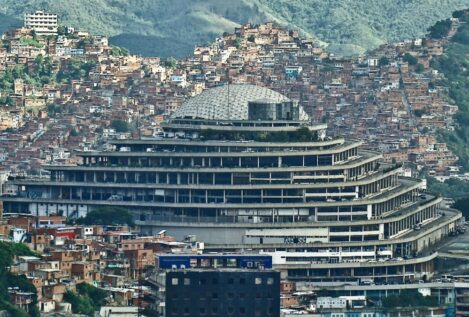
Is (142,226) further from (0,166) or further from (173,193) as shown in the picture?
→ (0,166)

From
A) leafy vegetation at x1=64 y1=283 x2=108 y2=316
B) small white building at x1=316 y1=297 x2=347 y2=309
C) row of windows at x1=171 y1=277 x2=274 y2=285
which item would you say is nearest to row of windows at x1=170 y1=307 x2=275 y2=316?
row of windows at x1=171 y1=277 x2=274 y2=285

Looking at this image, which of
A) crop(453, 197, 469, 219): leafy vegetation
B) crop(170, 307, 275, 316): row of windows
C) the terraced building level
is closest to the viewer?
crop(170, 307, 275, 316): row of windows

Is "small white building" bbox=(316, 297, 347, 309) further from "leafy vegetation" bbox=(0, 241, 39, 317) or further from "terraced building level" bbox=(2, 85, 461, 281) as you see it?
"leafy vegetation" bbox=(0, 241, 39, 317)

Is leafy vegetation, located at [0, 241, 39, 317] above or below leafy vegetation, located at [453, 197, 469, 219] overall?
below

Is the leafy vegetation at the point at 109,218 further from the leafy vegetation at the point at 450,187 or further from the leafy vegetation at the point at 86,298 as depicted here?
the leafy vegetation at the point at 450,187

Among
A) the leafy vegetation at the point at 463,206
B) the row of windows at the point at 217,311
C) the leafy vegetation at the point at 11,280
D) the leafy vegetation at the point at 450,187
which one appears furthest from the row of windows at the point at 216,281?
the leafy vegetation at the point at 450,187
